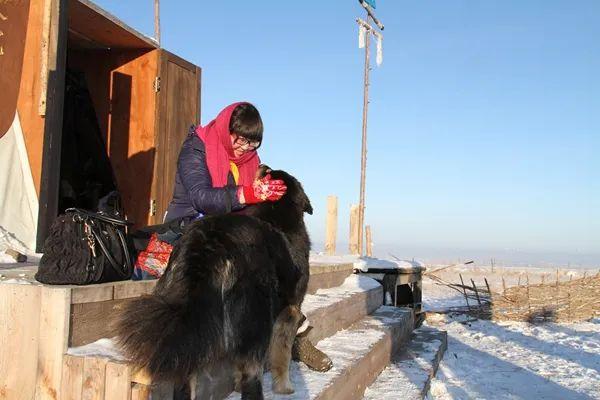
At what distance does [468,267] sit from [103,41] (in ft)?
82.1

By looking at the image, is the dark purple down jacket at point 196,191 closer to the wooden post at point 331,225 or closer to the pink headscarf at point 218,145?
the pink headscarf at point 218,145

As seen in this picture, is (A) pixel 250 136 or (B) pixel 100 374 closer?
(B) pixel 100 374

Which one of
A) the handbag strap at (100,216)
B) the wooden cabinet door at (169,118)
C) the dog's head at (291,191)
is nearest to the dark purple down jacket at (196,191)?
the dog's head at (291,191)

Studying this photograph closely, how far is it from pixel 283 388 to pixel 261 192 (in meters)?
1.08

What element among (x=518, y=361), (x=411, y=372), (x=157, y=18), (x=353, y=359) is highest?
(x=157, y=18)

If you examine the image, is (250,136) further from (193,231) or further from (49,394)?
(49,394)

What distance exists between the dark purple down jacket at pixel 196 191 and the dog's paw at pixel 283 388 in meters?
1.00

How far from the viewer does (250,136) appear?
3127 millimetres

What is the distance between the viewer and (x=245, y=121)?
10.1 ft

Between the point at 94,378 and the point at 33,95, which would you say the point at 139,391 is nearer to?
the point at 94,378

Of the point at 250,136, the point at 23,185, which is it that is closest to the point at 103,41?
the point at 23,185

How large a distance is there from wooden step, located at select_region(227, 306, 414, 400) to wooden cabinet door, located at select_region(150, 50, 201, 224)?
2.70 metres

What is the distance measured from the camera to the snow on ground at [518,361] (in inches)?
196

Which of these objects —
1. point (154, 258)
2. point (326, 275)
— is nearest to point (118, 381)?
point (154, 258)
